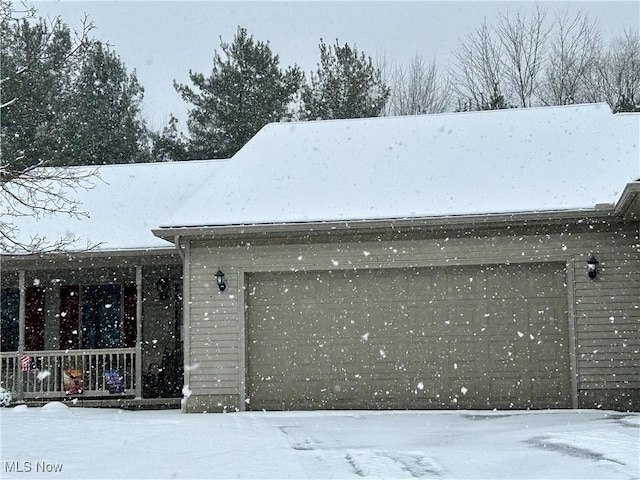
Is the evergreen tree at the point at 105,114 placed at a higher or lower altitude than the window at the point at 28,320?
higher

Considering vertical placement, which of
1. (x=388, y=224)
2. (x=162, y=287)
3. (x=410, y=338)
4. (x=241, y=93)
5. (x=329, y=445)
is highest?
(x=241, y=93)

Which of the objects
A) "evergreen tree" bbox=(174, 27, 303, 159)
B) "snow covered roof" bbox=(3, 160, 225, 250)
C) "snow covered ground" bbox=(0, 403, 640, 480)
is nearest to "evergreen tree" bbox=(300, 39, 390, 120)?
"evergreen tree" bbox=(174, 27, 303, 159)

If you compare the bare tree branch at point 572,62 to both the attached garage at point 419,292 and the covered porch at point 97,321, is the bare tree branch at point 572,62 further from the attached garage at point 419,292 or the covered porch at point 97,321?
the covered porch at point 97,321

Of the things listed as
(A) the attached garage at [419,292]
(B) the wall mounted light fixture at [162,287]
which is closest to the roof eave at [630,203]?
(A) the attached garage at [419,292]

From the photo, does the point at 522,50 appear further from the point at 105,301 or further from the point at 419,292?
the point at 419,292

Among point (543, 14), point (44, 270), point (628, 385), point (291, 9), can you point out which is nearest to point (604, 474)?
point (628, 385)

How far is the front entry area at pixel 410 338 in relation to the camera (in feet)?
39.0

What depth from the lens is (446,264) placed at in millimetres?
12047

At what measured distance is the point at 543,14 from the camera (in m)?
34.7

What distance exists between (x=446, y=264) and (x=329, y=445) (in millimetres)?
4373

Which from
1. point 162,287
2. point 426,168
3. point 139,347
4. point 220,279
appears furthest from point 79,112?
point 426,168

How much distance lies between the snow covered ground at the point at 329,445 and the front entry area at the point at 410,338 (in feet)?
2.15

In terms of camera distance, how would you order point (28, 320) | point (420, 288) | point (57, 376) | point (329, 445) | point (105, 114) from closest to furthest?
point (329, 445), point (420, 288), point (57, 376), point (28, 320), point (105, 114)

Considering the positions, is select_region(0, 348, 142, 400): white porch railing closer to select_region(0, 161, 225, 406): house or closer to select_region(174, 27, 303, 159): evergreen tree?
select_region(0, 161, 225, 406): house
